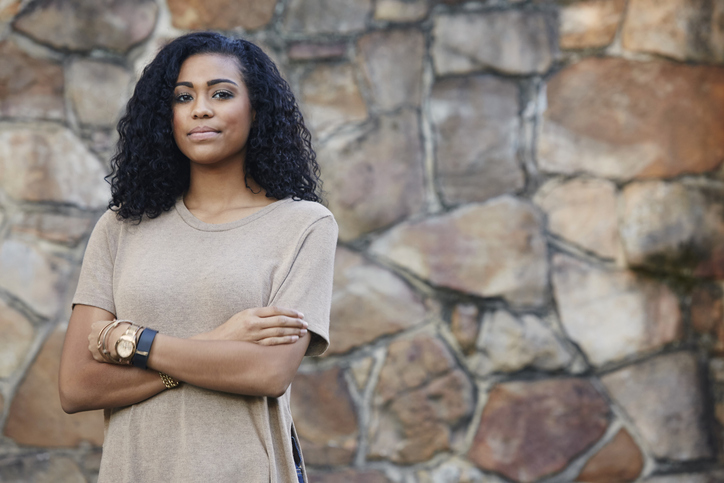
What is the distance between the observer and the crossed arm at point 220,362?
1.28 metres

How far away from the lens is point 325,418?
8.52 ft

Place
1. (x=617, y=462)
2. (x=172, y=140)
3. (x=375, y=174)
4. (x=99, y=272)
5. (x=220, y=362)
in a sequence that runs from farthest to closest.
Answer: (x=375, y=174), (x=617, y=462), (x=172, y=140), (x=99, y=272), (x=220, y=362)

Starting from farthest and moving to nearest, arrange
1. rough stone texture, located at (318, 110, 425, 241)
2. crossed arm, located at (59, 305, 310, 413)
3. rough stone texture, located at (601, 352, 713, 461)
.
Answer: rough stone texture, located at (318, 110, 425, 241)
rough stone texture, located at (601, 352, 713, 461)
crossed arm, located at (59, 305, 310, 413)

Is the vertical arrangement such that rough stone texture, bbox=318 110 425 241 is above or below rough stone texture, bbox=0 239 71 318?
above

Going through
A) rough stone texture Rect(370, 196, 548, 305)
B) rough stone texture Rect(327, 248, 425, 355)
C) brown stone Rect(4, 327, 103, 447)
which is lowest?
brown stone Rect(4, 327, 103, 447)

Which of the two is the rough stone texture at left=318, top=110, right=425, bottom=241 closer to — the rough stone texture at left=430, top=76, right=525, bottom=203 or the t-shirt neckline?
the rough stone texture at left=430, top=76, right=525, bottom=203

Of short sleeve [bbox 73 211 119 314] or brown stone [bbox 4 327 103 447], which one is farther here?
brown stone [bbox 4 327 103 447]

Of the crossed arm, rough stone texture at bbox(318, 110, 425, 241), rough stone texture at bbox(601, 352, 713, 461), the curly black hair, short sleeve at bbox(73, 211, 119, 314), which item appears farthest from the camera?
rough stone texture at bbox(318, 110, 425, 241)

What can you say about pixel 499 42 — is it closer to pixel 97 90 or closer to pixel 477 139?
pixel 477 139

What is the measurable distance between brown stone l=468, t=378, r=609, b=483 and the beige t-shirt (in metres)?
1.36

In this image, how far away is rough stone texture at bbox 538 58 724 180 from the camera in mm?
2621

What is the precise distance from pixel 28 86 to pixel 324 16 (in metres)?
1.21

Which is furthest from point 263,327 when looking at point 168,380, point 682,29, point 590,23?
point 682,29

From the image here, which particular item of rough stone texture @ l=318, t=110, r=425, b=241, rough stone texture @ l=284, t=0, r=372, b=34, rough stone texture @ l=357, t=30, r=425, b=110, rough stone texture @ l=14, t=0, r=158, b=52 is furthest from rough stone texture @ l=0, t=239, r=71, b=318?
rough stone texture @ l=357, t=30, r=425, b=110
